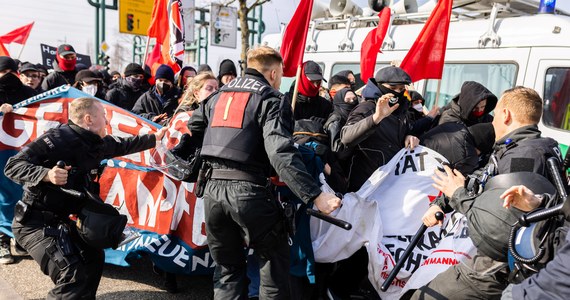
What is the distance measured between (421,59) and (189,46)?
1789cm

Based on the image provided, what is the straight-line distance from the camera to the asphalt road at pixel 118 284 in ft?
13.2

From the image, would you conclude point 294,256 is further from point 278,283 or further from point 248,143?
point 248,143

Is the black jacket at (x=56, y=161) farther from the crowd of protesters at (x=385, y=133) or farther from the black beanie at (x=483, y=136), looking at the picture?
the black beanie at (x=483, y=136)

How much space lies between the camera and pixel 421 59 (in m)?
5.04

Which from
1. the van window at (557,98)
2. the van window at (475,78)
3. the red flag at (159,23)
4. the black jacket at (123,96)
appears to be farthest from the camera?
the red flag at (159,23)

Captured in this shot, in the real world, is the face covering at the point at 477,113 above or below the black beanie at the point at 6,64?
below

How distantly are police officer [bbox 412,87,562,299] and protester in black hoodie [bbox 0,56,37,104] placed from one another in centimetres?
486

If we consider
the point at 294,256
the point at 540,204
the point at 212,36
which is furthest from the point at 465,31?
the point at 212,36

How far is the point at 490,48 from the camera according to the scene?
223 inches

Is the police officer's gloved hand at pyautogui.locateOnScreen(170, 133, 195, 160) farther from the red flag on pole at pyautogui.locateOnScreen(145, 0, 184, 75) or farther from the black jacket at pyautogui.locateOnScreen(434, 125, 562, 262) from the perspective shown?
the red flag on pole at pyautogui.locateOnScreen(145, 0, 184, 75)

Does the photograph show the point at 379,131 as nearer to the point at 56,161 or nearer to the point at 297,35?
the point at 297,35

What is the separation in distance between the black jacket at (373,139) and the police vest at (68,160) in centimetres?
198

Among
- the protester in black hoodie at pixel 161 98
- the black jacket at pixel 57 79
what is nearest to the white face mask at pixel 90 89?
the protester in black hoodie at pixel 161 98

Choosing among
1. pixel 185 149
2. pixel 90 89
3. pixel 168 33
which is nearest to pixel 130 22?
pixel 168 33
